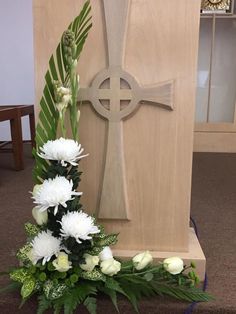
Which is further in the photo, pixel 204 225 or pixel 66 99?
pixel 204 225

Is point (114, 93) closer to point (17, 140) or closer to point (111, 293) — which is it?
point (111, 293)

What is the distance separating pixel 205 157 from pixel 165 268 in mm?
2070

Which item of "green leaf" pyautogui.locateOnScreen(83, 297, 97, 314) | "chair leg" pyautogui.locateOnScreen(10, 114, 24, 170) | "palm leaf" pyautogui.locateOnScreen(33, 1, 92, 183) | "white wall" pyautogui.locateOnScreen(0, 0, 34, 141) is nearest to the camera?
Result: "green leaf" pyautogui.locateOnScreen(83, 297, 97, 314)

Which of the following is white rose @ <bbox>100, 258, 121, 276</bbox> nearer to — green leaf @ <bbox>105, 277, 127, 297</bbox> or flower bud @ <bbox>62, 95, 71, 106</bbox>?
green leaf @ <bbox>105, 277, 127, 297</bbox>

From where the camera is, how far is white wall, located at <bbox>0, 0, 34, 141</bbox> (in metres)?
3.14

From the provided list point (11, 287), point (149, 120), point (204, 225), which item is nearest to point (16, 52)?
point (204, 225)

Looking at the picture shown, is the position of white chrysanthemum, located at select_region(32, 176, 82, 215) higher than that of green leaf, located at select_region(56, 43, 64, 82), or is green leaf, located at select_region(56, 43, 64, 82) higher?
green leaf, located at select_region(56, 43, 64, 82)

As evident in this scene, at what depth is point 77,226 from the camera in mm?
807

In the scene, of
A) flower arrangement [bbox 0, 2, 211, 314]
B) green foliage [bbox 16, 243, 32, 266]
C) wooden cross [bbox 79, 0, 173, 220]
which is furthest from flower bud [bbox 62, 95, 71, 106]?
green foliage [bbox 16, 243, 32, 266]

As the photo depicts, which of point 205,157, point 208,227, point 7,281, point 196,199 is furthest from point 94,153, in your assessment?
point 205,157

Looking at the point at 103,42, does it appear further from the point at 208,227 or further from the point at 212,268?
the point at 208,227

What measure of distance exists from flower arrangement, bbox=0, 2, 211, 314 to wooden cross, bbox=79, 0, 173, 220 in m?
0.08

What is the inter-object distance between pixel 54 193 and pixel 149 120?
1.12ft

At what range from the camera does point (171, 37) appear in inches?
37.3
